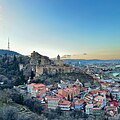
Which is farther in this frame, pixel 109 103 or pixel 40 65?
pixel 40 65

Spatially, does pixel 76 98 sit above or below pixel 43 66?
below

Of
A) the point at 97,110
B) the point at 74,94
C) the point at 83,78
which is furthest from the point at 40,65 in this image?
the point at 97,110

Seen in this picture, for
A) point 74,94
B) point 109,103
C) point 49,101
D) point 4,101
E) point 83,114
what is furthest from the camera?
point 74,94

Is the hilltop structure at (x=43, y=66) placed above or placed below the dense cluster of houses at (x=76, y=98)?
above

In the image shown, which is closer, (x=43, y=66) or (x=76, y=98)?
(x=76, y=98)

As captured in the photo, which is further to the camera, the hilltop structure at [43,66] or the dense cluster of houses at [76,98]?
the hilltop structure at [43,66]

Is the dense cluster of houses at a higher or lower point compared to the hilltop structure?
lower

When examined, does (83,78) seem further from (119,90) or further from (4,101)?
(4,101)

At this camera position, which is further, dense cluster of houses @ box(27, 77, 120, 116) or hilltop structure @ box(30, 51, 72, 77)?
hilltop structure @ box(30, 51, 72, 77)
